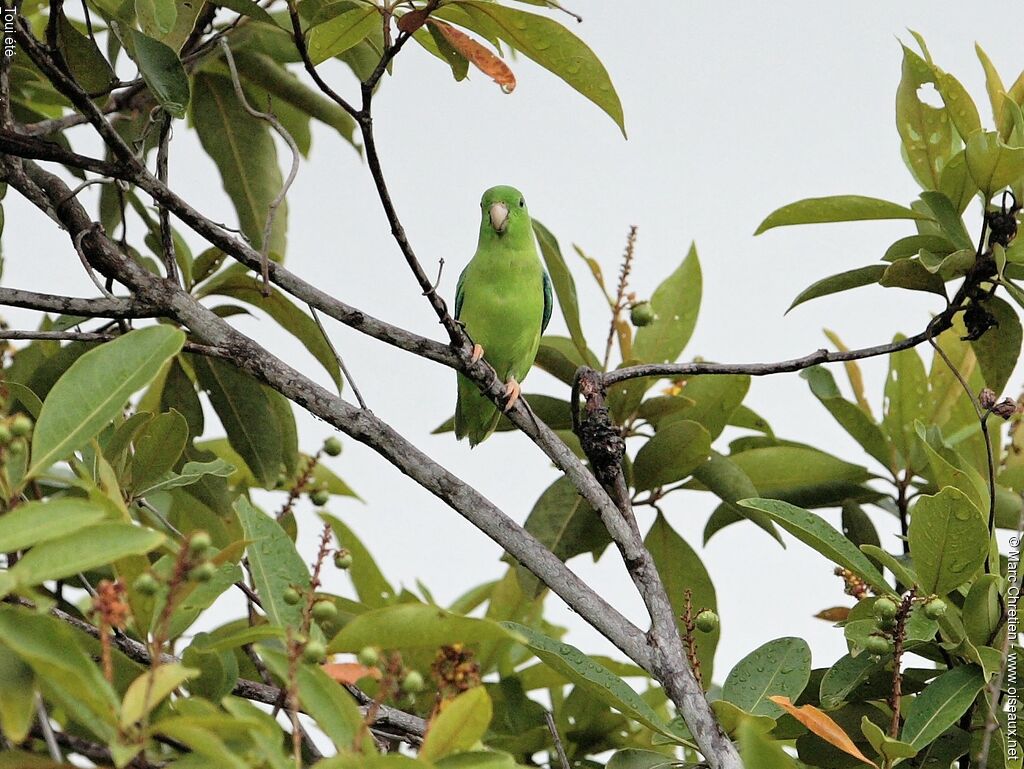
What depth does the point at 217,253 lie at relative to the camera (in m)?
2.88

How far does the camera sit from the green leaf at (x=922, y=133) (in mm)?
2535

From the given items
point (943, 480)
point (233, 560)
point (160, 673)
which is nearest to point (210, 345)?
point (233, 560)

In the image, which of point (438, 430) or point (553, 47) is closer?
point (553, 47)

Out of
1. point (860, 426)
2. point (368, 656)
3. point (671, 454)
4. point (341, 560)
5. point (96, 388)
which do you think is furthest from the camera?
point (860, 426)

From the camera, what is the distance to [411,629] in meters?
1.44

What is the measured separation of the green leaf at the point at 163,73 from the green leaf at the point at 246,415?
2.79 feet

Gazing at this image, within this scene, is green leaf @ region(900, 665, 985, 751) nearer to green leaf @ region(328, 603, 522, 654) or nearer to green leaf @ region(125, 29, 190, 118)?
green leaf @ region(328, 603, 522, 654)

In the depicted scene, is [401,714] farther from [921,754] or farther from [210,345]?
[921,754]

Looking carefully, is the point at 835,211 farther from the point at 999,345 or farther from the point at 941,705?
the point at 941,705

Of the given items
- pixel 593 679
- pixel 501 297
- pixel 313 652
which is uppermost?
pixel 501 297

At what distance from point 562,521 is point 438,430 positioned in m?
0.45

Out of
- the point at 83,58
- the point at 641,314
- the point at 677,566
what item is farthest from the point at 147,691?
the point at 641,314

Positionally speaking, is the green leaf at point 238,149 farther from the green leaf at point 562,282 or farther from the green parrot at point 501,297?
the green parrot at point 501,297

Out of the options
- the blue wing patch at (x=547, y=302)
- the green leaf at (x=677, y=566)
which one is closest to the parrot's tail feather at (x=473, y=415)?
the blue wing patch at (x=547, y=302)
